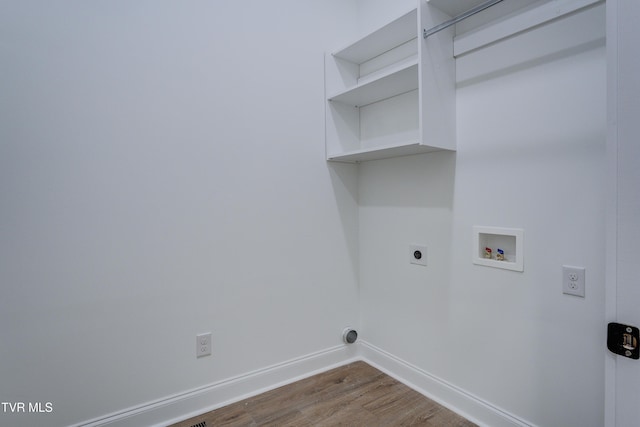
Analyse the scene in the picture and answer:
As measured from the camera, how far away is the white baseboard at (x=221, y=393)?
1550mm

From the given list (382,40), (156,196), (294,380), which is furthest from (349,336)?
(382,40)

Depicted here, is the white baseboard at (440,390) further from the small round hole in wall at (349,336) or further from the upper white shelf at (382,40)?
the upper white shelf at (382,40)

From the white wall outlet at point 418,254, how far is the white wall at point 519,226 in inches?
1.4

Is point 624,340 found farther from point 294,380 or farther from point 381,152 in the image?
point 294,380

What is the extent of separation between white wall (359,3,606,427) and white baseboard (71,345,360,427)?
0.56 m

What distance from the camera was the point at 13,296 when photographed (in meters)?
1.32

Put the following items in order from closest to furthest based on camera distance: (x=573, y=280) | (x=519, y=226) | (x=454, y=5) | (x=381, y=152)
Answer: (x=573, y=280), (x=519, y=226), (x=454, y=5), (x=381, y=152)

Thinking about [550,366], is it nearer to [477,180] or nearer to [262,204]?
[477,180]

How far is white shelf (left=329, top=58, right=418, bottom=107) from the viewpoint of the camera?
1.66 meters

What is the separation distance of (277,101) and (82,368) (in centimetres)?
172

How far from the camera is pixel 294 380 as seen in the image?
2020 millimetres

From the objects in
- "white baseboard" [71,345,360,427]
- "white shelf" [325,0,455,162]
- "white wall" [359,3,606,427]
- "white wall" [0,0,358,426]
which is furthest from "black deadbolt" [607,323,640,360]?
"white baseboard" [71,345,360,427]

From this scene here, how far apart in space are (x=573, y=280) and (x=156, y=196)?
76.4 inches

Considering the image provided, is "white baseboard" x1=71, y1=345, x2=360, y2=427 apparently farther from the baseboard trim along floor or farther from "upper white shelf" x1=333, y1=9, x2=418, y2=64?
"upper white shelf" x1=333, y1=9, x2=418, y2=64
